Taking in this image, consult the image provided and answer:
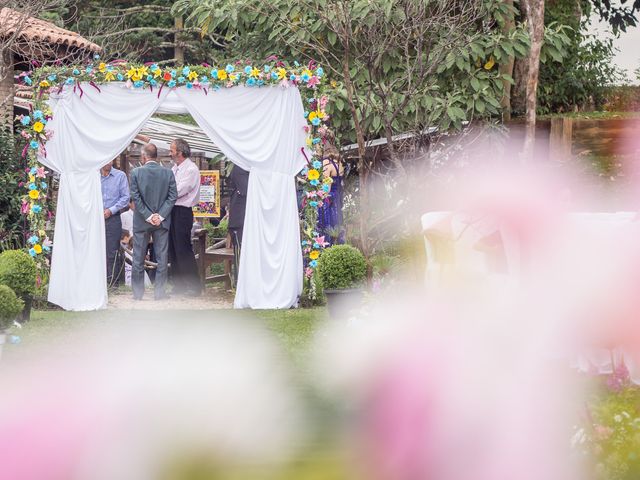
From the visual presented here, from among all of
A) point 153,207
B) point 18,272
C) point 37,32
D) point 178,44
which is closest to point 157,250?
point 153,207

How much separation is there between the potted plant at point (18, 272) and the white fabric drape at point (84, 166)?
142cm

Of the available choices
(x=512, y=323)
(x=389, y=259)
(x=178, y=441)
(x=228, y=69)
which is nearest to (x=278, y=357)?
(x=512, y=323)

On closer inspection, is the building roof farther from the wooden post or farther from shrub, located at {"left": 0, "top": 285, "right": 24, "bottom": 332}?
the wooden post

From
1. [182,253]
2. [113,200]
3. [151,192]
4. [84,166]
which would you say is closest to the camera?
[84,166]

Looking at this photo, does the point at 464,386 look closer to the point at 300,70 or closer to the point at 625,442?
the point at 625,442

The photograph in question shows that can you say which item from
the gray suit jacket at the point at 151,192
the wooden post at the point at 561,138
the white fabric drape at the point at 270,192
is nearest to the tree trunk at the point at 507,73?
the wooden post at the point at 561,138

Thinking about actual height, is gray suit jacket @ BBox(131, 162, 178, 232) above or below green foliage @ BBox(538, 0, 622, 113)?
below

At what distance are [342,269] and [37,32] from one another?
29.6 ft

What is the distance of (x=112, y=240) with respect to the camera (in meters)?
12.3

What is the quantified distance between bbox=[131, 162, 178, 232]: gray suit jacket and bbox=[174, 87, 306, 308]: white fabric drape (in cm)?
88

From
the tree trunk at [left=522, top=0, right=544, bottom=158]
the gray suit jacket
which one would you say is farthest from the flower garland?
the tree trunk at [left=522, top=0, right=544, bottom=158]

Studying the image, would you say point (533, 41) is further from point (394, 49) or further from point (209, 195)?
point (209, 195)

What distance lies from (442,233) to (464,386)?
3.75 feet

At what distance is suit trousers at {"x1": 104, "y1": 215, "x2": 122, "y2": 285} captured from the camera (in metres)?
12.2
